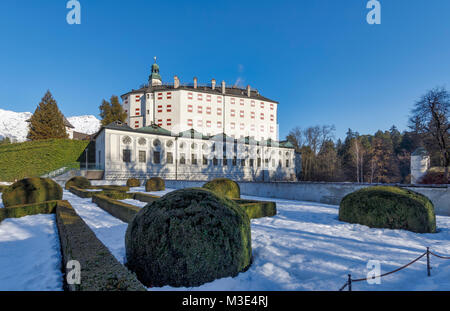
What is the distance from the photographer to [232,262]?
327 cm

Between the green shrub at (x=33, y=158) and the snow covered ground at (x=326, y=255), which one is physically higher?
the green shrub at (x=33, y=158)

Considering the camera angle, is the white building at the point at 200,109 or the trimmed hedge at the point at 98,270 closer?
the trimmed hedge at the point at 98,270

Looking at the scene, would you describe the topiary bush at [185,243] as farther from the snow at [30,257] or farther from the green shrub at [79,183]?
the green shrub at [79,183]

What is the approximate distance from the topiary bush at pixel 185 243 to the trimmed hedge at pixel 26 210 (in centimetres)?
777

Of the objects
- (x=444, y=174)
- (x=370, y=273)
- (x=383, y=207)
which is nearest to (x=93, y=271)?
(x=370, y=273)

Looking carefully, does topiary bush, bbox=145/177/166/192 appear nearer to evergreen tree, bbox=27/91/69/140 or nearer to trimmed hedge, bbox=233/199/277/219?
trimmed hedge, bbox=233/199/277/219

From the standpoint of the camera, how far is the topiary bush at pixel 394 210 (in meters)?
6.01

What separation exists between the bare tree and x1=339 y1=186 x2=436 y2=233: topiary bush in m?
19.2

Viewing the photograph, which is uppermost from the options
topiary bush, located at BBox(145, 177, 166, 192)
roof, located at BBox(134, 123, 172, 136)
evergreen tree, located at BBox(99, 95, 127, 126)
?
evergreen tree, located at BBox(99, 95, 127, 126)

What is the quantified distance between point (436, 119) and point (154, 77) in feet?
167

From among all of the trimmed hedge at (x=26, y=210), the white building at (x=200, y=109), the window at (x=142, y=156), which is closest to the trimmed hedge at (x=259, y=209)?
the trimmed hedge at (x=26, y=210)

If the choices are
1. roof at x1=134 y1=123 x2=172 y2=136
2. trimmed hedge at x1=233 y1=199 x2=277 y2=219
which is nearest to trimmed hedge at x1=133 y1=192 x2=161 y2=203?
trimmed hedge at x1=233 y1=199 x2=277 y2=219

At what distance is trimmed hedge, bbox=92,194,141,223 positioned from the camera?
685 cm
